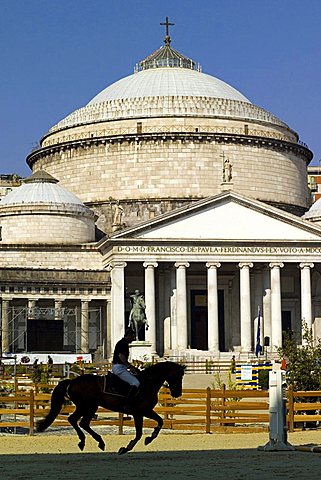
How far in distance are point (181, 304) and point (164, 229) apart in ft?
18.3

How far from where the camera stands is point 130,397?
2745 centimetres

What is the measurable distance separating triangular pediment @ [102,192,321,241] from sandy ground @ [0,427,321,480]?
47785 millimetres

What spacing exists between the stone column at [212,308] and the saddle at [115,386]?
183 ft

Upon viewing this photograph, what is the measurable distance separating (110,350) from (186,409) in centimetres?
4569

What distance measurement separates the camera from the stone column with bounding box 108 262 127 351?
8319 centimetres

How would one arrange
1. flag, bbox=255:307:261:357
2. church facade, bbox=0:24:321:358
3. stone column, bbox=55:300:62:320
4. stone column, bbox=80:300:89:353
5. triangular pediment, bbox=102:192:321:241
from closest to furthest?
flag, bbox=255:307:261:357 → stone column, bbox=55:300:62:320 → church facade, bbox=0:24:321:358 → triangular pediment, bbox=102:192:321:241 → stone column, bbox=80:300:89:353

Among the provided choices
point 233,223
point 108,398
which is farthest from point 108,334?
point 108,398

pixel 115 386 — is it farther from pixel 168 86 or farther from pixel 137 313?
pixel 168 86

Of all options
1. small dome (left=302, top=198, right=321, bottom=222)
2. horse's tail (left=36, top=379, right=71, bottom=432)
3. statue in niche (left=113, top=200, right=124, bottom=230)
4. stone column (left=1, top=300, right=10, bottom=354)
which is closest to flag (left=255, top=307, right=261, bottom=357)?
statue in niche (left=113, top=200, right=124, bottom=230)

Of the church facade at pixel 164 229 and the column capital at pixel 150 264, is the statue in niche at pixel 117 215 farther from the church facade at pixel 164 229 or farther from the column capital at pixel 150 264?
the column capital at pixel 150 264

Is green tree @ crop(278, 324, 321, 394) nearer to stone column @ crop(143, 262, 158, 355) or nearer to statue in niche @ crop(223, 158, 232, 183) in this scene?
stone column @ crop(143, 262, 158, 355)

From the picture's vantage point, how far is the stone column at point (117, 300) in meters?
83.2

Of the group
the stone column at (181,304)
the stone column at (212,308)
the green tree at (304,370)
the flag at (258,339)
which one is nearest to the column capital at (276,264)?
the stone column at (212,308)

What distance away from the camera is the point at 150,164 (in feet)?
318
